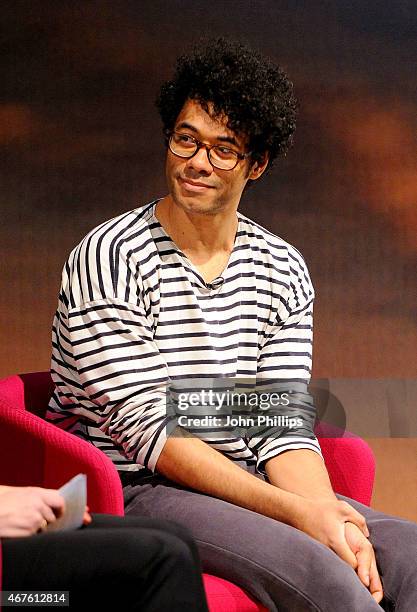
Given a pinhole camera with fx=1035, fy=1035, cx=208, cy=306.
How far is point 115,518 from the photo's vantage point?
1706mm

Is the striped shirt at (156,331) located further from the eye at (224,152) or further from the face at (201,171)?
the eye at (224,152)

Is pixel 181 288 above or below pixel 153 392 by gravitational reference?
above

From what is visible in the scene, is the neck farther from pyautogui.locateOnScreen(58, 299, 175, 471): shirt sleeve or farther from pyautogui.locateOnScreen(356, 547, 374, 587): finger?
pyautogui.locateOnScreen(356, 547, 374, 587): finger

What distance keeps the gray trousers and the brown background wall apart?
1.46 m

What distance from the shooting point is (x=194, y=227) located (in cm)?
229

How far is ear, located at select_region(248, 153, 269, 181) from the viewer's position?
236cm

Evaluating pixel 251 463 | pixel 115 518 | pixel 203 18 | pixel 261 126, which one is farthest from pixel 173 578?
pixel 203 18

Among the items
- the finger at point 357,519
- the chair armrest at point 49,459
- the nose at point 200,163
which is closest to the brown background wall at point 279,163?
the nose at point 200,163

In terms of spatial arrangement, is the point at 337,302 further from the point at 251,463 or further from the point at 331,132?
the point at 251,463

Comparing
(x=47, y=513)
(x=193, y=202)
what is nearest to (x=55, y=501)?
(x=47, y=513)

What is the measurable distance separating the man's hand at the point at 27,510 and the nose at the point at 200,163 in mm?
849

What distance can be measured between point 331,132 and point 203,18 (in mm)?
560

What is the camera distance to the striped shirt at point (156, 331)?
6.84ft

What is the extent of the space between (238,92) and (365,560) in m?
1.01
